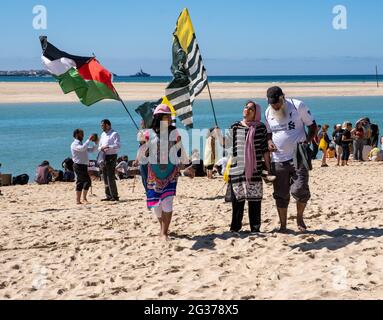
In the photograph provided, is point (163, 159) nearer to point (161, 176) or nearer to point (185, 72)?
point (161, 176)

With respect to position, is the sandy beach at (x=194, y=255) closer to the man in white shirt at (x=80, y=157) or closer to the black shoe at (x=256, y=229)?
the black shoe at (x=256, y=229)

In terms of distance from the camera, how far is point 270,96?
257 inches

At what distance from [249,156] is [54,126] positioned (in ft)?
96.2

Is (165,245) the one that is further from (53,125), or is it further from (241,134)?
(53,125)

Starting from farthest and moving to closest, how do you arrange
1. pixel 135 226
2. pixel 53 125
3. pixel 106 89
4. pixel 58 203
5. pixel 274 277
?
pixel 53 125, pixel 58 203, pixel 106 89, pixel 135 226, pixel 274 277

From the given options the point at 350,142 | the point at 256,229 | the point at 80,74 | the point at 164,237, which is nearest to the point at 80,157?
the point at 80,74

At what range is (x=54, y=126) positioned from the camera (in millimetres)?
34875

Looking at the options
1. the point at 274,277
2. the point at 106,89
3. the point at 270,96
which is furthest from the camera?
the point at 106,89

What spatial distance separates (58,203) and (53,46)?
297 centimetres

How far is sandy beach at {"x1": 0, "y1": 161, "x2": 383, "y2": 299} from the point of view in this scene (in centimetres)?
531

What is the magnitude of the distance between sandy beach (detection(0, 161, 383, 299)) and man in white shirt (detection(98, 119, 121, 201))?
1.50 metres

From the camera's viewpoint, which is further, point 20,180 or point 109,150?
point 20,180

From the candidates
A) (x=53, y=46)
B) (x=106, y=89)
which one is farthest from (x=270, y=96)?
(x=53, y=46)

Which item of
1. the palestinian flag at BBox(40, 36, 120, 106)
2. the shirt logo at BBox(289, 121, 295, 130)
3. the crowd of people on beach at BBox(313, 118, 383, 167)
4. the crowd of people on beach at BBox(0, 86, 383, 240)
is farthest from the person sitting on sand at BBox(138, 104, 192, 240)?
the crowd of people on beach at BBox(313, 118, 383, 167)
